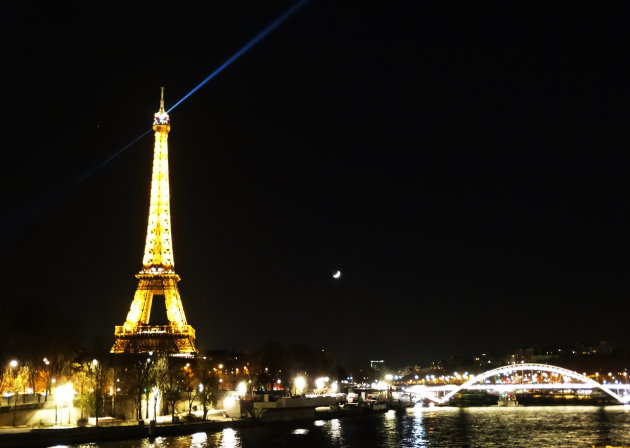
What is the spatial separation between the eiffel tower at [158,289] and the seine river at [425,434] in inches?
689

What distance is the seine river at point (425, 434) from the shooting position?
139 feet

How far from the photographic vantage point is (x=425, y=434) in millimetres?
50812

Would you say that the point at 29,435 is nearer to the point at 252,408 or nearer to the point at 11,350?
the point at 11,350

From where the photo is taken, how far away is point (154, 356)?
189 feet

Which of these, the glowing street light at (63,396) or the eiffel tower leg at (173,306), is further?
the eiffel tower leg at (173,306)

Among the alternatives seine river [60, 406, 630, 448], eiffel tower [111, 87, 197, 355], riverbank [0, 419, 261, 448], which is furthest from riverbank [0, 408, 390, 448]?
eiffel tower [111, 87, 197, 355]

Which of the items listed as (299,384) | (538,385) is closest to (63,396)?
(299,384)

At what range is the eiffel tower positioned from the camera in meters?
70.4

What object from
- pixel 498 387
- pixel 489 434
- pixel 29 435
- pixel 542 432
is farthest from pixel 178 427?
pixel 498 387

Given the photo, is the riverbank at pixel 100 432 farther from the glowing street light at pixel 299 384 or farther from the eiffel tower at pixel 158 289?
the glowing street light at pixel 299 384

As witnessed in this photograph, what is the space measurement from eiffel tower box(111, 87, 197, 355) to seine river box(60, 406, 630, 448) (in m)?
17.5

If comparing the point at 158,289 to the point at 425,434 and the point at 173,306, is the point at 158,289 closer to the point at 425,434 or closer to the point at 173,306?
the point at 173,306

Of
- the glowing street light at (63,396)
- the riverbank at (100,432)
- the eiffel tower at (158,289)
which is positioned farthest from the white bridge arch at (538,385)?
the glowing street light at (63,396)

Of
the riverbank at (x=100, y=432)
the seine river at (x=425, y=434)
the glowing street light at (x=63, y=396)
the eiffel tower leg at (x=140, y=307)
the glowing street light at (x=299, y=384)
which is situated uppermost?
the eiffel tower leg at (x=140, y=307)
